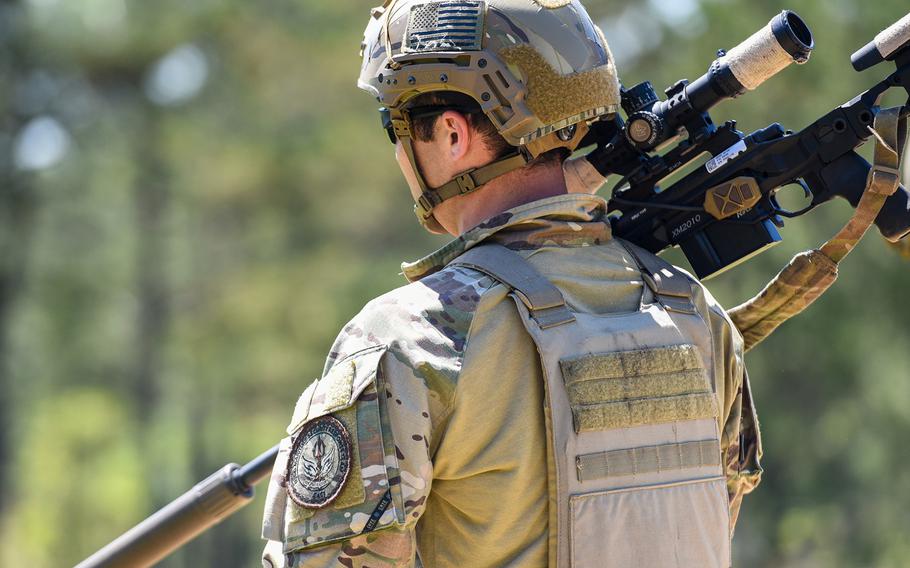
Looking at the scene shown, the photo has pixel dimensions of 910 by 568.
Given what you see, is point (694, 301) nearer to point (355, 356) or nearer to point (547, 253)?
point (547, 253)

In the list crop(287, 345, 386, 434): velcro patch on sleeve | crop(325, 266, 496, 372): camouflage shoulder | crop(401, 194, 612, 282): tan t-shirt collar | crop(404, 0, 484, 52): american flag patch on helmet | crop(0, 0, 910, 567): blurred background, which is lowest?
crop(287, 345, 386, 434): velcro patch on sleeve

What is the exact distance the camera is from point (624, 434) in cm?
237

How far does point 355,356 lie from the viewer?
2.26 m

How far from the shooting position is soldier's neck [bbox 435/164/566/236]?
2637 millimetres

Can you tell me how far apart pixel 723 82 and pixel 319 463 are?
1375 millimetres

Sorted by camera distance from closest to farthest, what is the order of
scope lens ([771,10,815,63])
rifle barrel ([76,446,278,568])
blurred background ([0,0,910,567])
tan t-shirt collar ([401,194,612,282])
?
tan t-shirt collar ([401,194,612,282]), scope lens ([771,10,815,63]), rifle barrel ([76,446,278,568]), blurred background ([0,0,910,567])

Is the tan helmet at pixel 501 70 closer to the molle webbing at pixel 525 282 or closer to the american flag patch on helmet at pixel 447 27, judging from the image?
the american flag patch on helmet at pixel 447 27

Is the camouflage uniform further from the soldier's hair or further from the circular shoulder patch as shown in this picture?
the soldier's hair

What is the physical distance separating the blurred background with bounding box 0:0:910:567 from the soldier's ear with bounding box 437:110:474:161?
8.69 metres

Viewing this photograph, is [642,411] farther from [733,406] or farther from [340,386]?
[340,386]

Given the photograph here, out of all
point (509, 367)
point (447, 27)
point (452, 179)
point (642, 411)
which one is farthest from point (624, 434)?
point (447, 27)

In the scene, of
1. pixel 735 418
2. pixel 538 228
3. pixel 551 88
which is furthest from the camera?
pixel 735 418

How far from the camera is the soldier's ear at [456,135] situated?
2.64m

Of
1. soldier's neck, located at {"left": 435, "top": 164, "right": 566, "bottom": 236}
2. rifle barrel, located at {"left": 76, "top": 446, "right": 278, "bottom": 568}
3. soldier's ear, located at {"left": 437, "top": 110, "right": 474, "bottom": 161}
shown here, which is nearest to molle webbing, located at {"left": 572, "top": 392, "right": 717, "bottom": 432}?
soldier's neck, located at {"left": 435, "top": 164, "right": 566, "bottom": 236}
